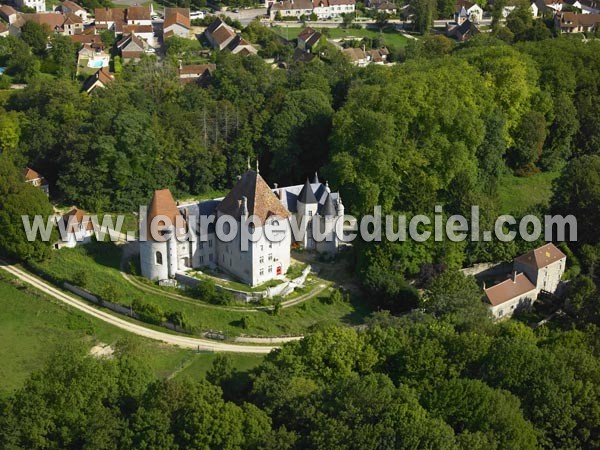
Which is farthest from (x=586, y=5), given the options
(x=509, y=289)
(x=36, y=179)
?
(x=36, y=179)

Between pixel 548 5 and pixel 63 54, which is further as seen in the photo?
pixel 548 5

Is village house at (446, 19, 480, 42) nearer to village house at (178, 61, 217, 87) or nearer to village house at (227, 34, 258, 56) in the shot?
village house at (227, 34, 258, 56)

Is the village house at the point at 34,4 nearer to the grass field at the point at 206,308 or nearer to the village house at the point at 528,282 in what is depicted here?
the grass field at the point at 206,308

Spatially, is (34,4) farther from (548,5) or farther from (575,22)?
(575,22)

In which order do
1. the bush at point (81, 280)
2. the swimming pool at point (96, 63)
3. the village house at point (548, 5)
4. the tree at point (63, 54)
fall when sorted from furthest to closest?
the village house at point (548, 5) → the swimming pool at point (96, 63) → the tree at point (63, 54) → the bush at point (81, 280)

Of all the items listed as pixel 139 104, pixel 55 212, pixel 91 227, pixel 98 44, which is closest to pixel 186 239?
pixel 91 227

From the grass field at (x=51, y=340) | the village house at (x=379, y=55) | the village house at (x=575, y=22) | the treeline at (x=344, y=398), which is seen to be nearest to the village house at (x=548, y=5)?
the village house at (x=575, y=22)
